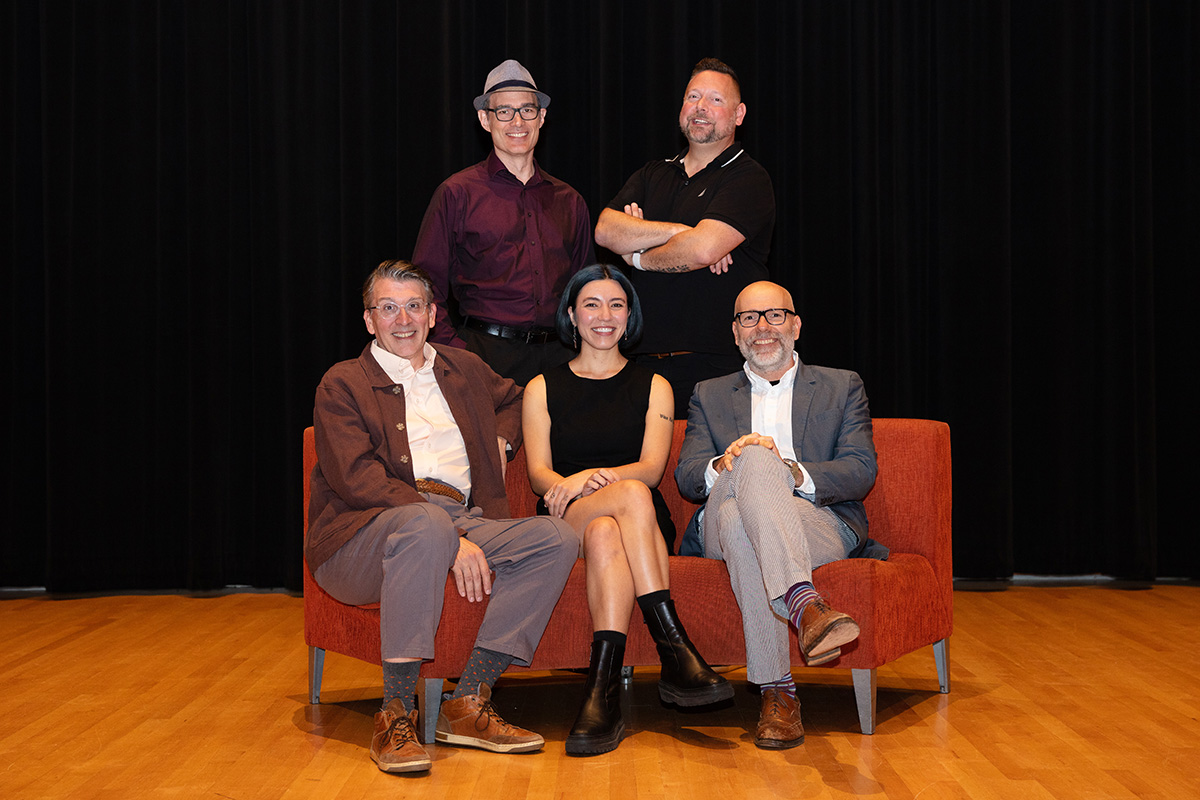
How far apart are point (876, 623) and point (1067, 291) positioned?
288 centimetres

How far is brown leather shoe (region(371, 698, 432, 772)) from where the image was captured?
2.32 meters

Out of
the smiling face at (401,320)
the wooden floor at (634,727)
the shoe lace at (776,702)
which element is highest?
the smiling face at (401,320)

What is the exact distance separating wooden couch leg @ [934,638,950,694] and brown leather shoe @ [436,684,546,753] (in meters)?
1.21

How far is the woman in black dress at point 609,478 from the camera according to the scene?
250 centimetres

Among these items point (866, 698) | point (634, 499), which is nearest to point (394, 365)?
point (634, 499)

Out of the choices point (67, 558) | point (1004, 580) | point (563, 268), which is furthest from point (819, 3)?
point (67, 558)

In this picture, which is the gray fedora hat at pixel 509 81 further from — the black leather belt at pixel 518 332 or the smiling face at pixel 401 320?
the smiling face at pixel 401 320

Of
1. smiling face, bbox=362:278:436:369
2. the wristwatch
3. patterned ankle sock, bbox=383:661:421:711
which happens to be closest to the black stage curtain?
smiling face, bbox=362:278:436:369

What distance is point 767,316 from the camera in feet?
9.62

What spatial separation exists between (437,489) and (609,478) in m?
0.46

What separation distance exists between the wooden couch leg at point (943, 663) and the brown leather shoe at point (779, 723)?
0.68m

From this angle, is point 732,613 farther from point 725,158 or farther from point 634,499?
point 725,158

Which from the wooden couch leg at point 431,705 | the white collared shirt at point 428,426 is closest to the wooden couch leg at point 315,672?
the wooden couch leg at point 431,705

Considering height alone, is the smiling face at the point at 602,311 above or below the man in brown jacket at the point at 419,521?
above
